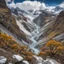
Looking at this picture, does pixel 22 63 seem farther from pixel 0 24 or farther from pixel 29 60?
pixel 0 24

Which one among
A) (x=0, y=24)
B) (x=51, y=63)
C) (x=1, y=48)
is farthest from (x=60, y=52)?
(x=0, y=24)

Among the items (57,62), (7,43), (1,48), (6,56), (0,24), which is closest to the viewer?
(6,56)

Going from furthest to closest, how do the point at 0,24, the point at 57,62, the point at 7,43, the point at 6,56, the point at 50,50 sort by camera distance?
1. the point at 0,24
2. the point at 50,50
3. the point at 57,62
4. the point at 7,43
5. the point at 6,56

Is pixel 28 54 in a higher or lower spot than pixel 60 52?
lower

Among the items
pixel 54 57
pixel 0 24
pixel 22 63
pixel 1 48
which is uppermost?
pixel 0 24

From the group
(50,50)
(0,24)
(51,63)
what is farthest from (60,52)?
(0,24)

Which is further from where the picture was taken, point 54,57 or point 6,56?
point 54,57

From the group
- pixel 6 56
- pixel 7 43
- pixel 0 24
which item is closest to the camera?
pixel 6 56

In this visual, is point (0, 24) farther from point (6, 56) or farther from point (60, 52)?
point (6, 56)

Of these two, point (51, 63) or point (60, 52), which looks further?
point (60, 52)
